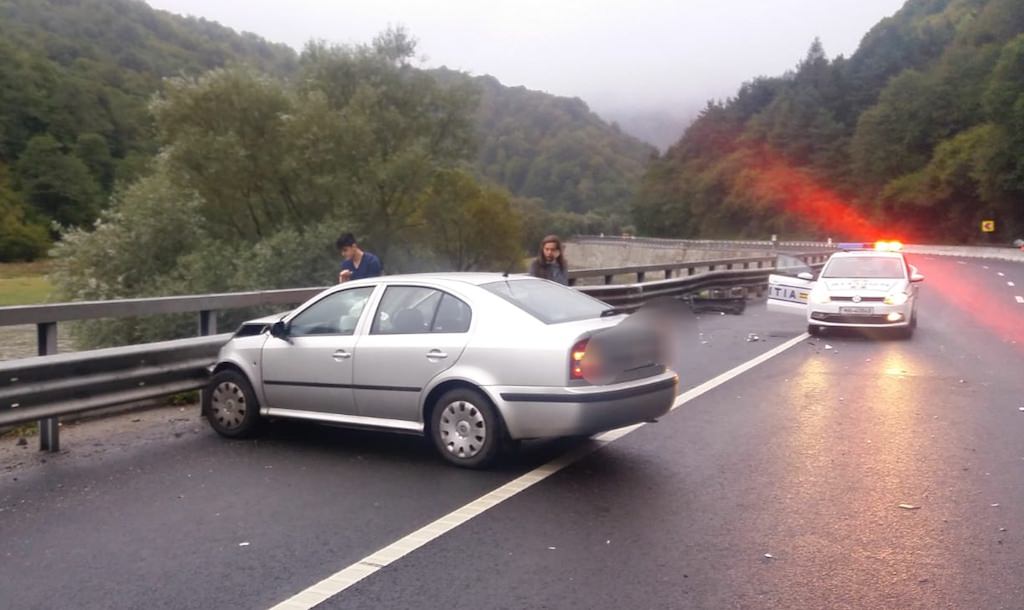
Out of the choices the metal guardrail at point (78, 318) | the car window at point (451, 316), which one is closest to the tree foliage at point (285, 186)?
the metal guardrail at point (78, 318)

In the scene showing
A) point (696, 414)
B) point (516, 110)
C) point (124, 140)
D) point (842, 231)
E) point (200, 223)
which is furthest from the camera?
point (516, 110)

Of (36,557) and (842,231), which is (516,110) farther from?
(36,557)

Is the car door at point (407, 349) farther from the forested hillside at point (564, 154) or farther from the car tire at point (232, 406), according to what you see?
the forested hillside at point (564, 154)

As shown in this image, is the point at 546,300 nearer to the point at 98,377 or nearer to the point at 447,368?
the point at 447,368

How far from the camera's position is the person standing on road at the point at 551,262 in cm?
1132

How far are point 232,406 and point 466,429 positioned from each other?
91.1 inches

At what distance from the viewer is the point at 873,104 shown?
390ft

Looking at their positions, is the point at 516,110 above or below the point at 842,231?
above

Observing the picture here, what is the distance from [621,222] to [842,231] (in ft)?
117

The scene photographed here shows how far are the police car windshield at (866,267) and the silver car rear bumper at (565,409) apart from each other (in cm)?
1166

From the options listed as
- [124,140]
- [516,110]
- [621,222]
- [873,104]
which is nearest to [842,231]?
[873,104]

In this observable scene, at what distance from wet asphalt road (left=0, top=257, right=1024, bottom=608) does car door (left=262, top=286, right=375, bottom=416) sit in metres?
0.42

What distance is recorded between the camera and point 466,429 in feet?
22.9

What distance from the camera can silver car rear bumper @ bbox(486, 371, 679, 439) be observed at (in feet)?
21.7
